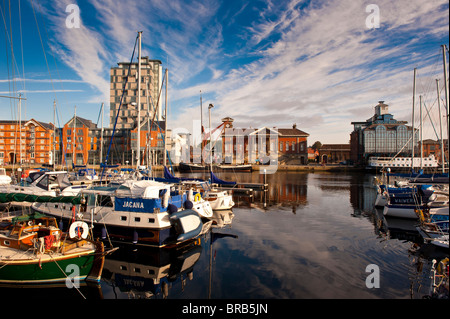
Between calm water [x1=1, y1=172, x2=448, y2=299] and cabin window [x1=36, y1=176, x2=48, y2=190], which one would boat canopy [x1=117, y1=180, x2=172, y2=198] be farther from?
cabin window [x1=36, y1=176, x2=48, y2=190]

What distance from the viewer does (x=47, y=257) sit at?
33.3ft

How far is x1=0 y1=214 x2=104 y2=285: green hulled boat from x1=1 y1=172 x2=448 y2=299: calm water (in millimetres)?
584

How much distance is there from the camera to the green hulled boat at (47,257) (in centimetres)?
1009

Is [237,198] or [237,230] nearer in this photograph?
[237,230]

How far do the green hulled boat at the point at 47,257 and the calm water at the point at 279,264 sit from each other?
58 centimetres

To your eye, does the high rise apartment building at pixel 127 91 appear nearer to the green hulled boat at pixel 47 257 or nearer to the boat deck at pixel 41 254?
the green hulled boat at pixel 47 257

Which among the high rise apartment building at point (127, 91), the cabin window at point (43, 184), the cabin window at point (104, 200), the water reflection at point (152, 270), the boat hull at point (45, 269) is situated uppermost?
the high rise apartment building at point (127, 91)

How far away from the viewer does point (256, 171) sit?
84000 mm

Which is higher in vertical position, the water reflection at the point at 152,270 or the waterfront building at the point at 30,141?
the waterfront building at the point at 30,141

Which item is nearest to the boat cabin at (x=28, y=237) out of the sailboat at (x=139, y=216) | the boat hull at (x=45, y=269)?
the boat hull at (x=45, y=269)

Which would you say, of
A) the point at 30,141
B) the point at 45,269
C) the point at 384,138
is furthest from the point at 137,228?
the point at 384,138
